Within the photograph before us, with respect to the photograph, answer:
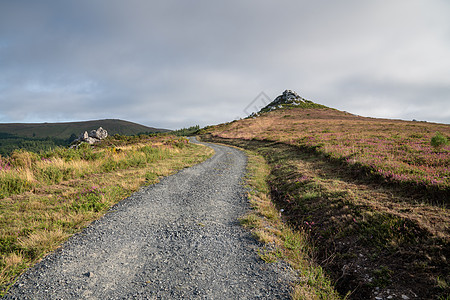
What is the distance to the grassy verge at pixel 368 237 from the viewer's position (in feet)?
12.6

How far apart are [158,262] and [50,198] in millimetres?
6377

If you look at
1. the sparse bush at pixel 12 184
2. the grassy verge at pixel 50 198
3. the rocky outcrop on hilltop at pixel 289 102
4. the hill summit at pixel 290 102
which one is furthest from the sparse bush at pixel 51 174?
the hill summit at pixel 290 102

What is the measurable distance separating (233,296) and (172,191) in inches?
265

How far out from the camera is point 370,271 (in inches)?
167

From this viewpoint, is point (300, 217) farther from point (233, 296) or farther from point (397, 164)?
point (397, 164)

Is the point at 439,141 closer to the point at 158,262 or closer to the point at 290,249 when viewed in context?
the point at 290,249

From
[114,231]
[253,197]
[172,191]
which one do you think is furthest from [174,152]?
[114,231]

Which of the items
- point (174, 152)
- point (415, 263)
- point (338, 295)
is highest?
point (174, 152)

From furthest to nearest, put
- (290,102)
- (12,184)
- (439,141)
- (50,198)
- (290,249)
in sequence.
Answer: (290,102)
(439,141)
(12,184)
(50,198)
(290,249)

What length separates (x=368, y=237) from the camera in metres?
5.22

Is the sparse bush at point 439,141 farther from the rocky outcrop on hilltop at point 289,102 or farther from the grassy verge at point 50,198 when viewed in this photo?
the rocky outcrop on hilltop at point 289,102

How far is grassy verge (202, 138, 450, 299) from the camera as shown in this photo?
12.6 ft

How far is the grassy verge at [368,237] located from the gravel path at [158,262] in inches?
26.5

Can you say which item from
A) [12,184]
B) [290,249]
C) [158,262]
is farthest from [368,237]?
[12,184]
